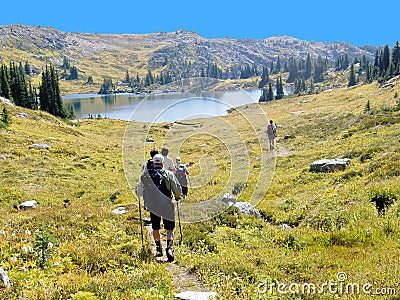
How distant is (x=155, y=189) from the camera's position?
909cm

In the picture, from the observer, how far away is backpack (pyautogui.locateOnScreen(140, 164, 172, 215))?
9.02m

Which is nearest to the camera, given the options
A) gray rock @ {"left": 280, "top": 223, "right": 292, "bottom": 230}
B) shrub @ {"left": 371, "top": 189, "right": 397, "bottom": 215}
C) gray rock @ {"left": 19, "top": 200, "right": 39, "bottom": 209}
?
shrub @ {"left": 371, "top": 189, "right": 397, "bottom": 215}

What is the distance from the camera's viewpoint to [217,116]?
33.0ft

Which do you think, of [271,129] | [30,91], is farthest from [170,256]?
[30,91]

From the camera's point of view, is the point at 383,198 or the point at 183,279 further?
the point at 383,198

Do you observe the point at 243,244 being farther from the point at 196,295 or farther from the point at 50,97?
the point at 50,97

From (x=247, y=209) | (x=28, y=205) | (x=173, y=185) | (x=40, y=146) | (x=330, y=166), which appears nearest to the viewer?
(x=173, y=185)

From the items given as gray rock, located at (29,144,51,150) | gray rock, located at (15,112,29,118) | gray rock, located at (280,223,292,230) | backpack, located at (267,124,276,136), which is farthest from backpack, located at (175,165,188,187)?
gray rock, located at (15,112,29,118)

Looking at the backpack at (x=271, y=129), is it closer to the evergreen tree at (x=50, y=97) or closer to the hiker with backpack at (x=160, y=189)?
the hiker with backpack at (x=160, y=189)

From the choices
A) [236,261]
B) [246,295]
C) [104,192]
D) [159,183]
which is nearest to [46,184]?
[104,192]

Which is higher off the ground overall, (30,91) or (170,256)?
(30,91)

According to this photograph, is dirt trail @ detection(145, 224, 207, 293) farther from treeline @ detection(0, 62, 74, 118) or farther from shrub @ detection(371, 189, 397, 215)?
treeline @ detection(0, 62, 74, 118)

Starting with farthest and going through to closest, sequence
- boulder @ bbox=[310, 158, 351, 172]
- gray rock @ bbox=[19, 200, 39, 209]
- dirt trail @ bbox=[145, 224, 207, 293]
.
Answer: boulder @ bbox=[310, 158, 351, 172]
gray rock @ bbox=[19, 200, 39, 209]
dirt trail @ bbox=[145, 224, 207, 293]

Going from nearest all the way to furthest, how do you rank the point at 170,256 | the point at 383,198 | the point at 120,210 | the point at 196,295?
the point at 196,295 < the point at 170,256 < the point at 383,198 < the point at 120,210
